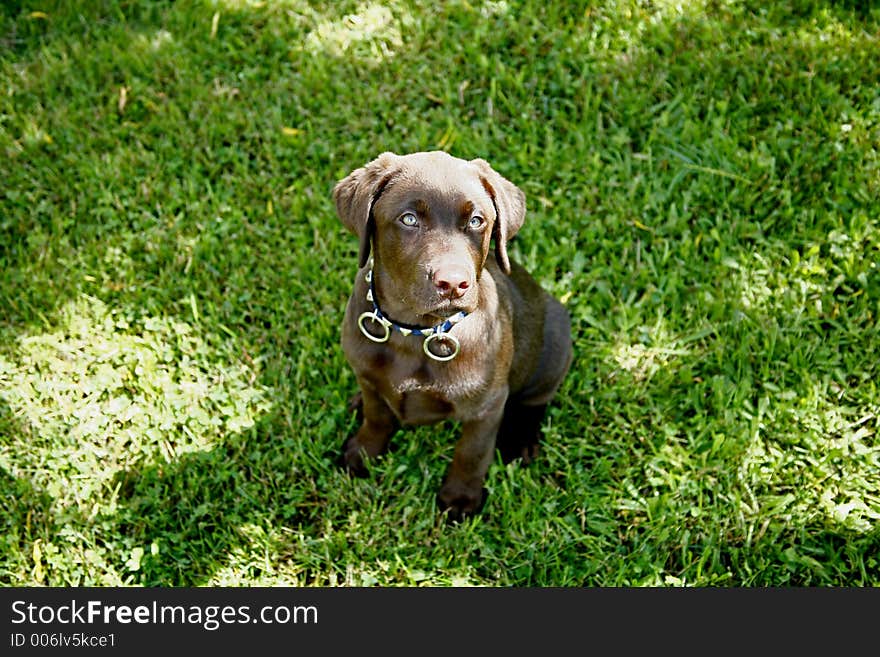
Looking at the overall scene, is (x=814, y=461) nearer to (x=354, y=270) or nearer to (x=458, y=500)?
(x=458, y=500)

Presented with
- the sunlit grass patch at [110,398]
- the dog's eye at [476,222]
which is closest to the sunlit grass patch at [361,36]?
the sunlit grass patch at [110,398]

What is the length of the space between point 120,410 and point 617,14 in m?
3.89

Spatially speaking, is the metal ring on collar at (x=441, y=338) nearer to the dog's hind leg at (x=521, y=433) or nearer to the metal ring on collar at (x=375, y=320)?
the metal ring on collar at (x=375, y=320)

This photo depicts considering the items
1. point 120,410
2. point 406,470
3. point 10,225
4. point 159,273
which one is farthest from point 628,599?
point 10,225

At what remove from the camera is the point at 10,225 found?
484 centimetres

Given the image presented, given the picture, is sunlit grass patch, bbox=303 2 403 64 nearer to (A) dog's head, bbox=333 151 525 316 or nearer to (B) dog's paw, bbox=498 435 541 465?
(A) dog's head, bbox=333 151 525 316

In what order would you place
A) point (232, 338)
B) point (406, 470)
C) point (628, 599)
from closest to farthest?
point (628, 599)
point (406, 470)
point (232, 338)

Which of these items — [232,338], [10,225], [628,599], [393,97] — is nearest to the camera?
[628,599]

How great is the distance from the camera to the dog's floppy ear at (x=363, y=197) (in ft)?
9.93

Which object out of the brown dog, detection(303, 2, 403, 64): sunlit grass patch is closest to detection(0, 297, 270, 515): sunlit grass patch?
the brown dog

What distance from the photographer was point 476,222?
9.91ft

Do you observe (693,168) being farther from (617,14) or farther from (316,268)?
(316,268)

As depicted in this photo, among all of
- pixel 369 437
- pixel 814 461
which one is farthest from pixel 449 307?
pixel 814 461

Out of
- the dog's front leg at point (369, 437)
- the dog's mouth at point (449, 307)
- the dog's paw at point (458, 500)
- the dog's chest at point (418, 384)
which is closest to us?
the dog's mouth at point (449, 307)
